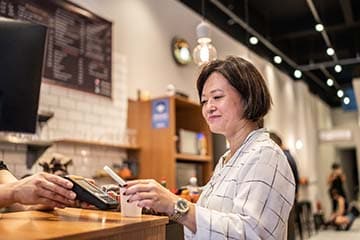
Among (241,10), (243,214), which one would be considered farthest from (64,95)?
(241,10)

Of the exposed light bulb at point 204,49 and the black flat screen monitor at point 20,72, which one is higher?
the exposed light bulb at point 204,49

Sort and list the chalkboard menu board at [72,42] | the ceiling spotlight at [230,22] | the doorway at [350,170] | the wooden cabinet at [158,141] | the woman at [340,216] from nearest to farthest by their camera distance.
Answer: the chalkboard menu board at [72,42] → the wooden cabinet at [158,141] → the ceiling spotlight at [230,22] → the woman at [340,216] → the doorway at [350,170]

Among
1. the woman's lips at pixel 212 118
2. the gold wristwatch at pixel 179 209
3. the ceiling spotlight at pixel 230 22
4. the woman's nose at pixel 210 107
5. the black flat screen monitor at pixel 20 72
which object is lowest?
the gold wristwatch at pixel 179 209

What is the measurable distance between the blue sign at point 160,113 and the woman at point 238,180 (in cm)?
261

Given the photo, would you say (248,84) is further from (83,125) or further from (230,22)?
(230,22)

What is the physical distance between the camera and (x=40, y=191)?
1159 millimetres

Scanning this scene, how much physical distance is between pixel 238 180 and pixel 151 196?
0.30 metres

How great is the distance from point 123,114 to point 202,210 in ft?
10.7

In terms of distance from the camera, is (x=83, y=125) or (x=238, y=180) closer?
(x=238, y=180)

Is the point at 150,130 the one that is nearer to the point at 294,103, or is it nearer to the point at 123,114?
the point at 123,114

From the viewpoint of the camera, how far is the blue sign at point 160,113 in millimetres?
4211

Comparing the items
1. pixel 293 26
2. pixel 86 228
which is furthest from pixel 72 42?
pixel 293 26

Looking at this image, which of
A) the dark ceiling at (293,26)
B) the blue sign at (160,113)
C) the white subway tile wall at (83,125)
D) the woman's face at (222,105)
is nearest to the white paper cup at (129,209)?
the woman's face at (222,105)

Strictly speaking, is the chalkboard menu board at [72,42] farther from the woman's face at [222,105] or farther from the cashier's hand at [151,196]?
the cashier's hand at [151,196]
